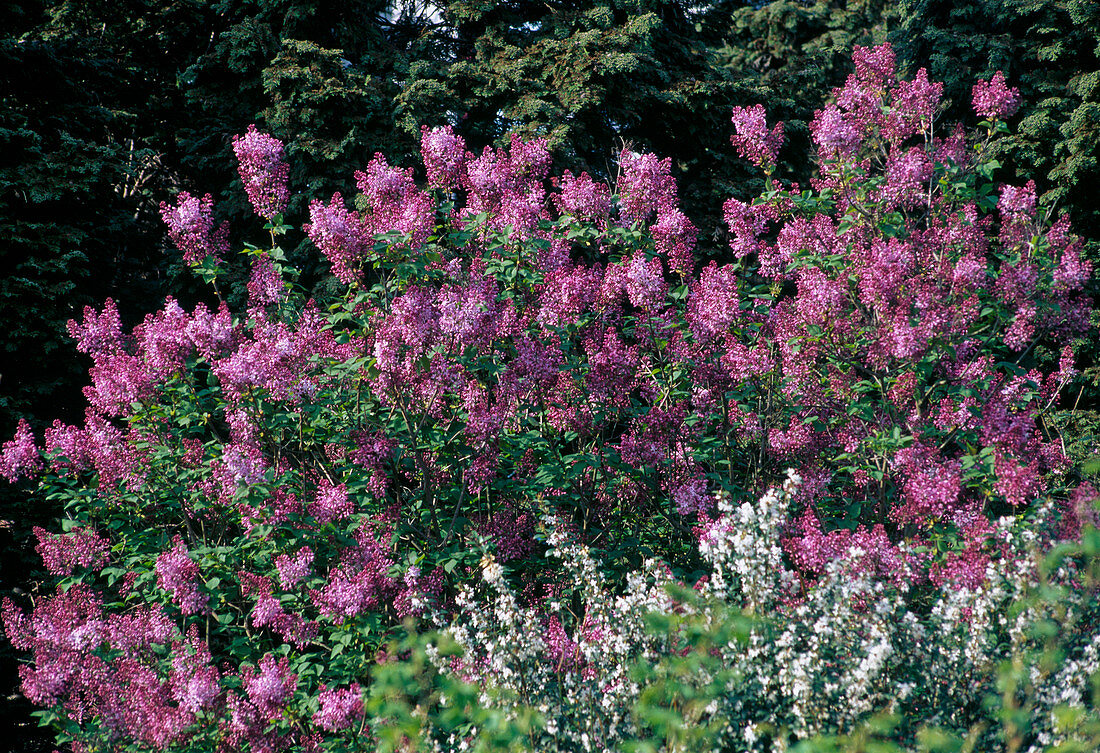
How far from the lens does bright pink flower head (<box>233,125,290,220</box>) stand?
5.34 metres

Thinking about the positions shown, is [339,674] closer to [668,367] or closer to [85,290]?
[668,367]

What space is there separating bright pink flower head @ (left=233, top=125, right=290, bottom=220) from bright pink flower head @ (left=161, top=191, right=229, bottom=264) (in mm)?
273

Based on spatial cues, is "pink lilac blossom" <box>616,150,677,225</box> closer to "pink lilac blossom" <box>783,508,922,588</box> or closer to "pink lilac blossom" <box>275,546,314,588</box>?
"pink lilac blossom" <box>783,508,922,588</box>

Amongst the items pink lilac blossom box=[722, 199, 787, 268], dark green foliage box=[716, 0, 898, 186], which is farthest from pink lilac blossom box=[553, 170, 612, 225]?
dark green foliage box=[716, 0, 898, 186]

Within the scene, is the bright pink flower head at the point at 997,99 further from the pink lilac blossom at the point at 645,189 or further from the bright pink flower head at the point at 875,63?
the pink lilac blossom at the point at 645,189

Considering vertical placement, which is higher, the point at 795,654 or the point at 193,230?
the point at 193,230

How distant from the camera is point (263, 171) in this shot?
5.41 metres

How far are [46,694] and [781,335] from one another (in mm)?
4358

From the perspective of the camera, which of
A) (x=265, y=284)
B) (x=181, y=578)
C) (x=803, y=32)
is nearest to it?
(x=181, y=578)

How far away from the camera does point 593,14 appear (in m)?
12.6

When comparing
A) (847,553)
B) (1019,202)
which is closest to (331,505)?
(847,553)

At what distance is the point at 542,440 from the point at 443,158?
190 cm

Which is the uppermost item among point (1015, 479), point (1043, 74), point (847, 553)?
point (1043, 74)

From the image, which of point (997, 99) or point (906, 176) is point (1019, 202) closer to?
point (906, 176)
